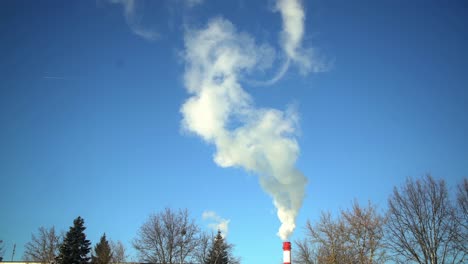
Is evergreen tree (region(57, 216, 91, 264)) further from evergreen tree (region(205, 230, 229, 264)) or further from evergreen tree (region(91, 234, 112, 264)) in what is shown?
evergreen tree (region(205, 230, 229, 264))

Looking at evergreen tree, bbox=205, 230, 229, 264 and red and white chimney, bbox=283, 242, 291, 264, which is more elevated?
evergreen tree, bbox=205, 230, 229, 264

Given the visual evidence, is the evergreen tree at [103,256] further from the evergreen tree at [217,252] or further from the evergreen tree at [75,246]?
the evergreen tree at [217,252]

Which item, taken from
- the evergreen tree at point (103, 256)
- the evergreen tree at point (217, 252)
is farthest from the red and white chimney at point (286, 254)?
the evergreen tree at point (103, 256)

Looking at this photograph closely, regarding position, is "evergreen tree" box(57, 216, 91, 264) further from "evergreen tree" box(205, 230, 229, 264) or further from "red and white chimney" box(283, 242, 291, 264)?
"red and white chimney" box(283, 242, 291, 264)

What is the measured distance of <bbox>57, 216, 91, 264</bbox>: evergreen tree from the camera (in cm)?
4320

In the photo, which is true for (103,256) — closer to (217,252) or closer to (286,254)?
(217,252)

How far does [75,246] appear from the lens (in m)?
43.9

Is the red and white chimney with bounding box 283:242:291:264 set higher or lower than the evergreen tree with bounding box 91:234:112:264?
lower

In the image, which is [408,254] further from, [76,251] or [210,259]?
[76,251]

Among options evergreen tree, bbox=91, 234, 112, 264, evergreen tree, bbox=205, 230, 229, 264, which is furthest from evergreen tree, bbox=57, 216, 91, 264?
evergreen tree, bbox=205, 230, 229, 264

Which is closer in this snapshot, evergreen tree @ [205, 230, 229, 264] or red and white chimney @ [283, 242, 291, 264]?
red and white chimney @ [283, 242, 291, 264]

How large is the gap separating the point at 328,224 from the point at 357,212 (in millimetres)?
3903

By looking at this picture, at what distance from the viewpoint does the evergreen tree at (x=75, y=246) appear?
4320cm

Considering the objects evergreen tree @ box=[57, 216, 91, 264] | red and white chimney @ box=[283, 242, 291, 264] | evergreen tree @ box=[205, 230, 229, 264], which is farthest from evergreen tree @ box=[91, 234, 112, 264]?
red and white chimney @ box=[283, 242, 291, 264]
